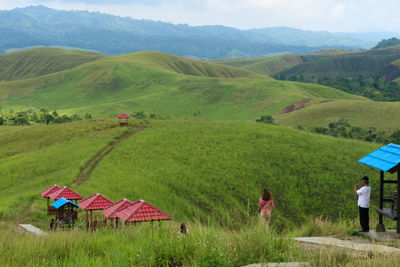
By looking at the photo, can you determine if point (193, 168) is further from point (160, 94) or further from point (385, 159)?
point (160, 94)

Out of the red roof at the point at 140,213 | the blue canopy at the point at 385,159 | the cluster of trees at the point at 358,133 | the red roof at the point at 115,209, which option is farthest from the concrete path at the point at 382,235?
the cluster of trees at the point at 358,133

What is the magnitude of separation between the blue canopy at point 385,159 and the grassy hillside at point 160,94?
110111 millimetres

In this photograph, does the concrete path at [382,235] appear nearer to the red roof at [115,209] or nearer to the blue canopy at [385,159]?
the blue canopy at [385,159]

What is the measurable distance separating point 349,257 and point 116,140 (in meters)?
50.4

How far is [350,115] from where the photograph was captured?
104500 mm

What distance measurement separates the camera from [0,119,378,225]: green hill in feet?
122

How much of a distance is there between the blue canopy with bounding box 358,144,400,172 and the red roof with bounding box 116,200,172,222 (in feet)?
30.0

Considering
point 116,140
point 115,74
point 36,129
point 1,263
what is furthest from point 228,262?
point 115,74

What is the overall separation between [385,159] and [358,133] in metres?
77.0

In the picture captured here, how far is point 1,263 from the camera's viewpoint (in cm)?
761

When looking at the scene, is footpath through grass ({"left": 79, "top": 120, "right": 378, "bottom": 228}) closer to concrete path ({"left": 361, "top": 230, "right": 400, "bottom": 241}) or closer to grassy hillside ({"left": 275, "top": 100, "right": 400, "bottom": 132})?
concrete path ({"left": 361, "top": 230, "right": 400, "bottom": 241})

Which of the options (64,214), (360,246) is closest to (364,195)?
(360,246)

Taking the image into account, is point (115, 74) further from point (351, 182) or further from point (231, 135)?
point (351, 182)

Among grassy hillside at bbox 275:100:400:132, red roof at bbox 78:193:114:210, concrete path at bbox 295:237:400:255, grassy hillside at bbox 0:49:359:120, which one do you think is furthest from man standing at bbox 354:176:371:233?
grassy hillside at bbox 0:49:359:120
